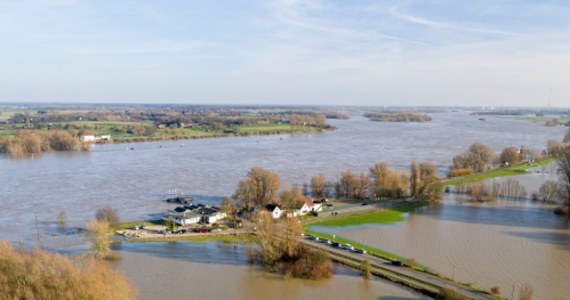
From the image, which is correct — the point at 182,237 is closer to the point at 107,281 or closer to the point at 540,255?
the point at 107,281

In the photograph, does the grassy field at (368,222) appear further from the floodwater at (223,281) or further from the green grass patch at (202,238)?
the green grass patch at (202,238)

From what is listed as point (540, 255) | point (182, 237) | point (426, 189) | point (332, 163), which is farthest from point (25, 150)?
point (540, 255)

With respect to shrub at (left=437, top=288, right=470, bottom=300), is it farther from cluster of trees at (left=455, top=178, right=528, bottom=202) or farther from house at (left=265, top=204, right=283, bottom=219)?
cluster of trees at (left=455, top=178, right=528, bottom=202)

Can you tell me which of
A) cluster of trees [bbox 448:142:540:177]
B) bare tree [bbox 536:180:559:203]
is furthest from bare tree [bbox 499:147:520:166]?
bare tree [bbox 536:180:559:203]

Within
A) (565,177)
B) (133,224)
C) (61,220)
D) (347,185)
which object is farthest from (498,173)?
(61,220)

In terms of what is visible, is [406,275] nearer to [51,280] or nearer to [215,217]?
[215,217]
